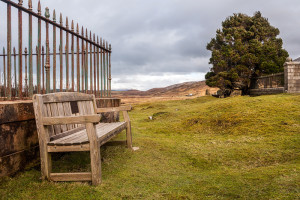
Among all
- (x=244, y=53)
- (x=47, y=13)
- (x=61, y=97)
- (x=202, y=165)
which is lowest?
(x=202, y=165)

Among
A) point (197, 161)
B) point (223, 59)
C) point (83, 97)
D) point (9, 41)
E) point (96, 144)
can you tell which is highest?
point (223, 59)

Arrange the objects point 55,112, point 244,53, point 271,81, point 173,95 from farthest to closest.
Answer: point 173,95
point 244,53
point 271,81
point 55,112

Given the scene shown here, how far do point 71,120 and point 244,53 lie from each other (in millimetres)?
19211

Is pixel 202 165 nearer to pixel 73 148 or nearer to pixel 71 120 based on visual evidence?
pixel 73 148

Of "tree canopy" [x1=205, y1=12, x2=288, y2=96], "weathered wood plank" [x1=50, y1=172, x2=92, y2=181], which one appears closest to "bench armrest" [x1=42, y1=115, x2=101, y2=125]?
"weathered wood plank" [x1=50, y1=172, x2=92, y2=181]

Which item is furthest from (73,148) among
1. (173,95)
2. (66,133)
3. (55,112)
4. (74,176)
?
(173,95)

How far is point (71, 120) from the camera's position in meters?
2.84

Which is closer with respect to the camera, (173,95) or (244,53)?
(244,53)

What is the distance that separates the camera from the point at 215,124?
6.95 m

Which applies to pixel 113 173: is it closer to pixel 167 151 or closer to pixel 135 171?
pixel 135 171

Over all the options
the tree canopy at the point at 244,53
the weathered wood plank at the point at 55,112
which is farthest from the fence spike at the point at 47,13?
the tree canopy at the point at 244,53

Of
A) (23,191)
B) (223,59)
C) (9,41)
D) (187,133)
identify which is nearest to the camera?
(23,191)

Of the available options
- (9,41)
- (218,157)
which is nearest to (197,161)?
(218,157)

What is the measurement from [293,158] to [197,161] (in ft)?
5.20
